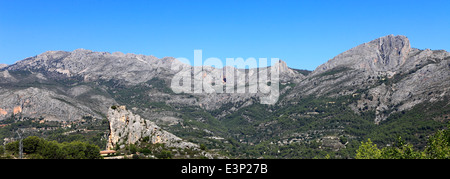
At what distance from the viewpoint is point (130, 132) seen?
114250mm

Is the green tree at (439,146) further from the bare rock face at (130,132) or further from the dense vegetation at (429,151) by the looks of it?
the bare rock face at (130,132)

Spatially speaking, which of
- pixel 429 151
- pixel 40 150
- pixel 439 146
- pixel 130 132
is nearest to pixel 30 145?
pixel 40 150

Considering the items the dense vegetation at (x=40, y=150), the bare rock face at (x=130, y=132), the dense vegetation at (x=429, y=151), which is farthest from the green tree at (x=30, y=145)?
the dense vegetation at (x=429, y=151)

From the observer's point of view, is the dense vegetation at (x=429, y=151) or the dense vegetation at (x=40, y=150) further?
the dense vegetation at (x=40, y=150)

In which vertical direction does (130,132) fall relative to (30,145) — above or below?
above

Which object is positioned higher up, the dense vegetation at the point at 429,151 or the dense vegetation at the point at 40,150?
the dense vegetation at the point at 429,151

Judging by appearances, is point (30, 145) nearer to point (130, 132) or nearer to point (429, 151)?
point (130, 132)

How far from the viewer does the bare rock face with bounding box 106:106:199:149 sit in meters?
110

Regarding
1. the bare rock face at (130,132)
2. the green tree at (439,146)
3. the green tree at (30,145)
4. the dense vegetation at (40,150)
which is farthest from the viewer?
the bare rock face at (130,132)

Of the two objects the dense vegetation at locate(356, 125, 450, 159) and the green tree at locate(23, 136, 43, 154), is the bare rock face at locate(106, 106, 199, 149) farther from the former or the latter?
the dense vegetation at locate(356, 125, 450, 159)

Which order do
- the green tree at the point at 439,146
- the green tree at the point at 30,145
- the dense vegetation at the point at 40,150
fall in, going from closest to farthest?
1. the green tree at the point at 439,146
2. the dense vegetation at the point at 40,150
3. the green tree at the point at 30,145

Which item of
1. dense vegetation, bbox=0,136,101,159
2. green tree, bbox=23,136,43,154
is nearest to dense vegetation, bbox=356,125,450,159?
dense vegetation, bbox=0,136,101,159

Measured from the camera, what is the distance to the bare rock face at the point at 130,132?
4345 inches
